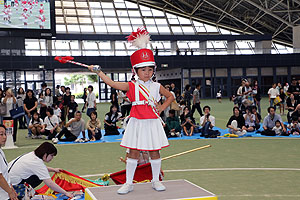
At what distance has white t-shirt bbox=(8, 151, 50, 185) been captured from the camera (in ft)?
16.5

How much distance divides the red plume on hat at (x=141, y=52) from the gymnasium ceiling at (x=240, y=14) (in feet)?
119

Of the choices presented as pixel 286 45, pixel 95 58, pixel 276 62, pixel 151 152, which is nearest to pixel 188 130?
pixel 151 152

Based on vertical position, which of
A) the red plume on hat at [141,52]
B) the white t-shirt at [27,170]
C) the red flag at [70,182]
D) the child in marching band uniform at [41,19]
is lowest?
the red flag at [70,182]

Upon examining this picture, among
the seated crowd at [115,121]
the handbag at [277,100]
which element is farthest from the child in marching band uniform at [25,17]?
the handbag at [277,100]

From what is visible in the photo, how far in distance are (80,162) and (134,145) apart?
437cm

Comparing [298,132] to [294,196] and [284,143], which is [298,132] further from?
[294,196]

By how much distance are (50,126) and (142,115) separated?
9311 millimetres

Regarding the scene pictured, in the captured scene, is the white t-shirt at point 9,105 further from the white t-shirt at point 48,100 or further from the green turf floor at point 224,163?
the white t-shirt at point 48,100

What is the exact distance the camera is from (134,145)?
178 inches

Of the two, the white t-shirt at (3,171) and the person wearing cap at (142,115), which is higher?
the person wearing cap at (142,115)

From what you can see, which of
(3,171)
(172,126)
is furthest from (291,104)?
(3,171)

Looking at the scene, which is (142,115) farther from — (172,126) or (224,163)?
(172,126)

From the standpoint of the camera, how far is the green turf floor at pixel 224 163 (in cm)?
599

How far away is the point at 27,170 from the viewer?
5.04 metres
